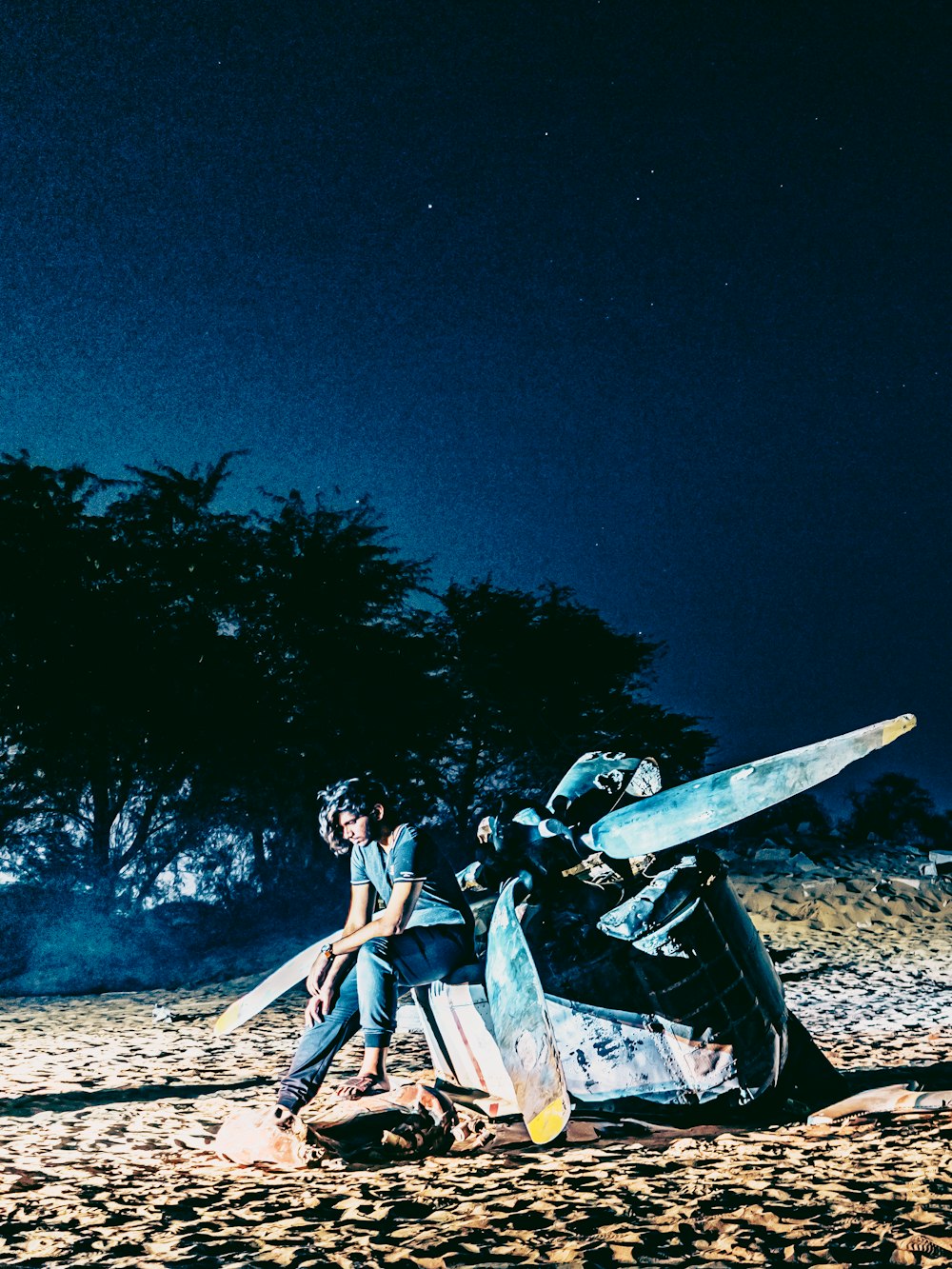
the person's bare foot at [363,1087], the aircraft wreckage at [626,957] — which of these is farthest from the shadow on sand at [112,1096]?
the person's bare foot at [363,1087]

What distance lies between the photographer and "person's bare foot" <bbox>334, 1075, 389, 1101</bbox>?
186 inches

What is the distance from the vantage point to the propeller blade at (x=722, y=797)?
4.40 m

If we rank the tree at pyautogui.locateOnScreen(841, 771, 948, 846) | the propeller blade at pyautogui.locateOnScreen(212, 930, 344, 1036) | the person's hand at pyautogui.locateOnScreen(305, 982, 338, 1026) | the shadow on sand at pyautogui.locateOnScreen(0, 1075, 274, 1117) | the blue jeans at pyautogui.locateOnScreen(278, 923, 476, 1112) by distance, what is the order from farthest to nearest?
the tree at pyautogui.locateOnScreen(841, 771, 948, 846) → the shadow on sand at pyautogui.locateOnScreen(0, 1075, 274, 1117) → the propeller blade at pyautogui.locateOnScreen(212, 930, 344, 1036) → the person's hand at pyautogui.locateOnScreen(305, 982, 338, 1026) → the blue jeans at pyautogui.locateOnScreen(278, 923, 476, 1112)

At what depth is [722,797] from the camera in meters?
4.55

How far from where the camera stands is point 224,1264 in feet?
11.0

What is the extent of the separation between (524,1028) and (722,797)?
57.3 inches

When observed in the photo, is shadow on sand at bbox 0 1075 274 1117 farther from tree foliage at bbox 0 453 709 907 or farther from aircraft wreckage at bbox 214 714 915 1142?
tree foliage at bbox 0 453 709 907

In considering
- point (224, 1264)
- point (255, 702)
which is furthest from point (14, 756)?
point (224, 1264)

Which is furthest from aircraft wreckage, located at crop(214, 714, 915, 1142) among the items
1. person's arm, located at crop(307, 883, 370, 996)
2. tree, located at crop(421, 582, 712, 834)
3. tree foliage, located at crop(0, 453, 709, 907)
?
tree, located at crop(421, 582, 712, 834)

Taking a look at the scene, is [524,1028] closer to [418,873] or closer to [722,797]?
[418,873]

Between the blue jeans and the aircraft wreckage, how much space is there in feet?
0.65

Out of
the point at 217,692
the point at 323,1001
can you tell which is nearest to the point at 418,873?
the point at 323,1001

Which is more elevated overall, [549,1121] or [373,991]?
[373,991]

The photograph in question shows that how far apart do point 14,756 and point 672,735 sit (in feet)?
56.1
